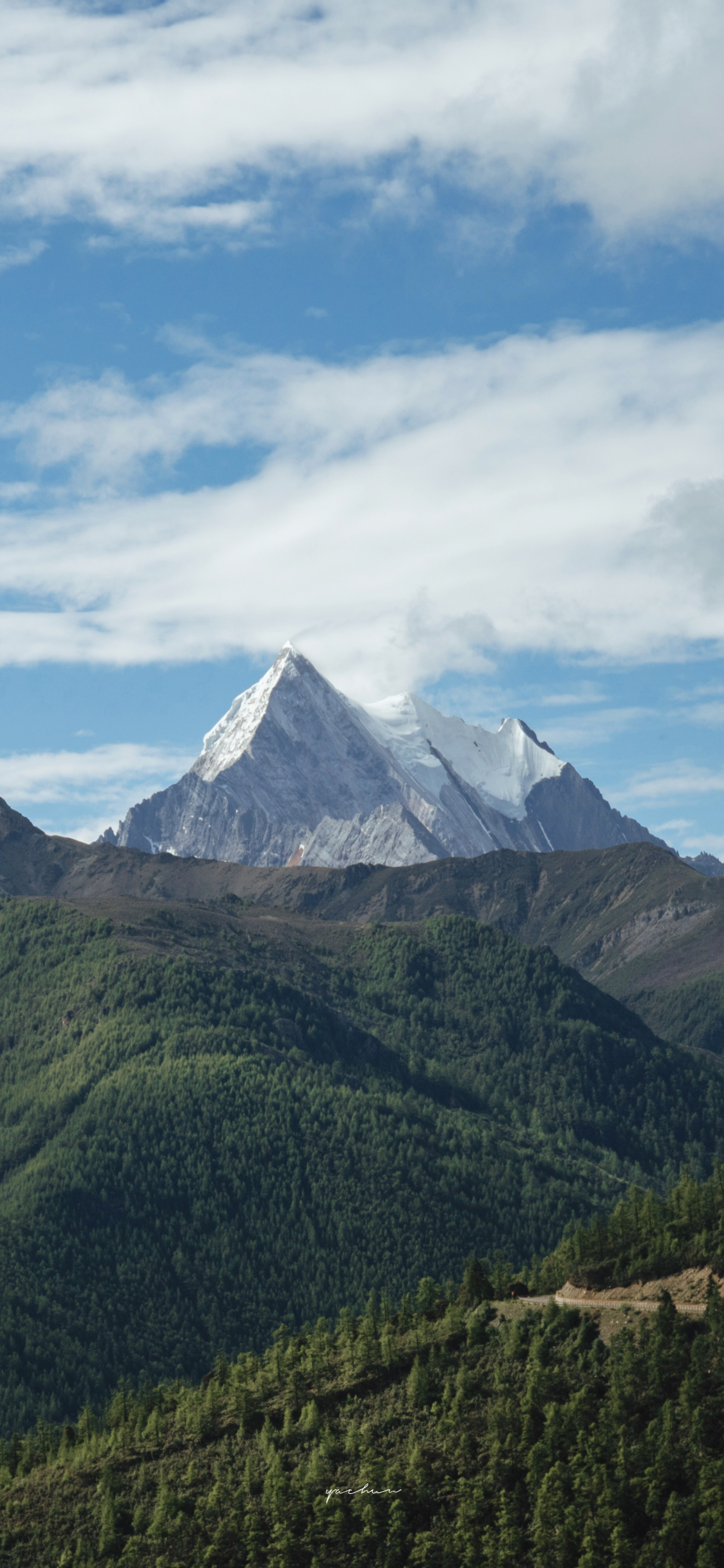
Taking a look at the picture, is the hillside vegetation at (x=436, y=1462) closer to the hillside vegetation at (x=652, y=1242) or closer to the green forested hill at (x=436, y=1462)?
the green forested hill at (x=436, y=1462)

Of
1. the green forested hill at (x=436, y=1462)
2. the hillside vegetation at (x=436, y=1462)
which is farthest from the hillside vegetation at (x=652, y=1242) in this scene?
the hillside vegetation at (x=436, y=1462)

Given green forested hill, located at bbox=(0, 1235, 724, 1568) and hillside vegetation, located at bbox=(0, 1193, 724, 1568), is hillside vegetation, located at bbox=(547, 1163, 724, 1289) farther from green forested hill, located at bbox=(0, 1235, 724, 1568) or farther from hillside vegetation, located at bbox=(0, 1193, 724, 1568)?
hillside vegetation, located at bbox=(0, 1193, 724, 1568)

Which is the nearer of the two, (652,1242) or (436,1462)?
(436,1462)

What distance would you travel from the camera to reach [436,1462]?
13175 cm

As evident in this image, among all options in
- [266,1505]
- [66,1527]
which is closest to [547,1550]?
[266,1505]

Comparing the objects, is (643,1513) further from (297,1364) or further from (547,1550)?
(297,1364)

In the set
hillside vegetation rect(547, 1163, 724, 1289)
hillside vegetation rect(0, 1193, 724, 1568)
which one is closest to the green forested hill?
hillside vegetation rect(0, 1193, 724, 1568)

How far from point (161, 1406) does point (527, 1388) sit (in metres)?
58.5

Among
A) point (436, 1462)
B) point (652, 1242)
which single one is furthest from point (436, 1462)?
point (652, 1242)

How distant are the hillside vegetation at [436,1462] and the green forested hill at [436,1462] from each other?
0.54ft

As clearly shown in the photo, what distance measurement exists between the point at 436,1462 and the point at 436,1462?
4 cm

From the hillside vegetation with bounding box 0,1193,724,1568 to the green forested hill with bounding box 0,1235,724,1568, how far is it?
164 millimetres

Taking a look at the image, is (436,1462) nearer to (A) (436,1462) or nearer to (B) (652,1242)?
(A) (436,1462)

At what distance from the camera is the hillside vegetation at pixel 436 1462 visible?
12088 centimetres
